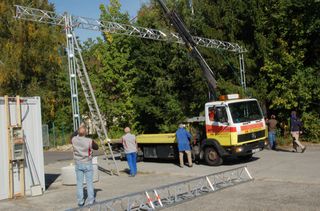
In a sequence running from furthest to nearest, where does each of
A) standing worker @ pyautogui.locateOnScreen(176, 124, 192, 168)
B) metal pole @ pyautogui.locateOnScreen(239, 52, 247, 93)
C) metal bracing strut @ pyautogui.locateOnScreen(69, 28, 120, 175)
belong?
metal pole @ pyautogui.locateOnScreen(239, 52, 247, 93)
standing worker @ pyautogui.locateOnScreen(176, 124, 192, 168)
metal bracing strut @ pyautogui.locateOnScreen(69, 28, 120, 175)

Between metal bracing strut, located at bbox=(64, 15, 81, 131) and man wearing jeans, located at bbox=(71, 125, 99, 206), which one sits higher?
metal bracing strut, located at bbox=(64, 15, 81, 131)

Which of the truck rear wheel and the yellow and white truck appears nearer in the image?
the yellow and white truck

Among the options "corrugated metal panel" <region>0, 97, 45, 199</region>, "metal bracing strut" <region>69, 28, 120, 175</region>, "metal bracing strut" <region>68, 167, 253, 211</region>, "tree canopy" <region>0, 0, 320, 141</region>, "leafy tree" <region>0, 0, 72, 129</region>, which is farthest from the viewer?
"leafy tree" <region>0, 0, 72, 129</region>

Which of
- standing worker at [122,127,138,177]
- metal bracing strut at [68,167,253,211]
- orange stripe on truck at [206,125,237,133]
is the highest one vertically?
orange stripe on truck at [206,125,237,133]

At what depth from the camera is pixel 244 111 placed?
16.5 metres

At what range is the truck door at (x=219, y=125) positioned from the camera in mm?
16031

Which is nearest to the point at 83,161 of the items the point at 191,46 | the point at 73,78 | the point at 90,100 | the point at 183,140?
the point at 73,78

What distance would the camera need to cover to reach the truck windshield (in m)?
16.1

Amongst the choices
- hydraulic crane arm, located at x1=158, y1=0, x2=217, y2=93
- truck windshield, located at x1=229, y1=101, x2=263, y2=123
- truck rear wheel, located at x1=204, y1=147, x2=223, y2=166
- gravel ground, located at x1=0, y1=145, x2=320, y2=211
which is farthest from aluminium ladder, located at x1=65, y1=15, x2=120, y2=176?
hydraulic crane arm, located at x1=158, y1=0, x2=217, y2=93

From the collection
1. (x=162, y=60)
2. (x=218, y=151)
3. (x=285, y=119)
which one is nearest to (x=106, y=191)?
(x=218, y=151)

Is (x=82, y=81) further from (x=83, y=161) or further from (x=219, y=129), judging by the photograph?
(x=83, y=161)

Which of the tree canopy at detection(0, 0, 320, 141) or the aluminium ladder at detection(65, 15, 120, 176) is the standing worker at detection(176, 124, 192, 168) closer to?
the aluminium ladder at detection(65, 15, 120, 176)

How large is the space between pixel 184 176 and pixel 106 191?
Result: 3154 millimetres

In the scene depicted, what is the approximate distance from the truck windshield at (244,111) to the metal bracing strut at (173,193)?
3501 mm
